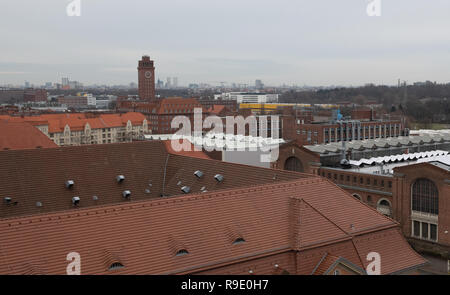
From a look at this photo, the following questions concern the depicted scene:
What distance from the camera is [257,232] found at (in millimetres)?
19984

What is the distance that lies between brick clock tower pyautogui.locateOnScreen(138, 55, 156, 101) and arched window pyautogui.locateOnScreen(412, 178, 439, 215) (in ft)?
485

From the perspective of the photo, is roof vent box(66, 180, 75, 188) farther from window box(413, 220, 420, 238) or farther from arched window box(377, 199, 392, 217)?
window box(413, 220, 420, 238)

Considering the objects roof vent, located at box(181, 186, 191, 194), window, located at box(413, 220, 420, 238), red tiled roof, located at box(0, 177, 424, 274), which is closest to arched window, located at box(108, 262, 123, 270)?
red tiled roof, located at box(0, 177, 424, 274)

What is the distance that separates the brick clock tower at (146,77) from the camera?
180 m

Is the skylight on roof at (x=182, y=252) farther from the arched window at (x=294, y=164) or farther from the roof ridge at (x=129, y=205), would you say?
the arched window at (x=294, y=164)

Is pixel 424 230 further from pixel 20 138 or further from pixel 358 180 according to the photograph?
pixel 20 138

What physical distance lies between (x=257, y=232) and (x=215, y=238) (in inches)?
73.9

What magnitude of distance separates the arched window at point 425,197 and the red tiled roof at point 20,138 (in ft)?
111

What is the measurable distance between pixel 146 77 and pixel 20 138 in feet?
453

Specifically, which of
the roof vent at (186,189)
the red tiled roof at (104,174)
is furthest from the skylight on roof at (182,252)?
the roof vent at (186,189)

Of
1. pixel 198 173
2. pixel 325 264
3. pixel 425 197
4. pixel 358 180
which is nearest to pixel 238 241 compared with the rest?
pixel 325 264

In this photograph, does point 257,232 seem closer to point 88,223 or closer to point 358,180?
point 88,223
